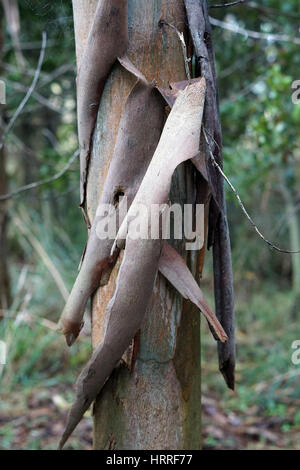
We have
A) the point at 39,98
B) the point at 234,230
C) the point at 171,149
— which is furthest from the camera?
the point at 234,230

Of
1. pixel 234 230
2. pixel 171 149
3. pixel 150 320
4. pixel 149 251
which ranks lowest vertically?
pixel 234 230

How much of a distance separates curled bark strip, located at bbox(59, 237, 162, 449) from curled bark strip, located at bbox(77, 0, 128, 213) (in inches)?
9.4

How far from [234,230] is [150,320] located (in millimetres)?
4037

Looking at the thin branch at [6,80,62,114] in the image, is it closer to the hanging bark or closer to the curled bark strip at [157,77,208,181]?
the hanging bark

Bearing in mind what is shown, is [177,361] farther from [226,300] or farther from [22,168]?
[22,168]

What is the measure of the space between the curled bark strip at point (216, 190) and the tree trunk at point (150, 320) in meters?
0.04

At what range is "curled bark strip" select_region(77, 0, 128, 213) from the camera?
2.86ft

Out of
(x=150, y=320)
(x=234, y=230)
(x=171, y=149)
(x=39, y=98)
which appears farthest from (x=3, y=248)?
(x=171, y=149)

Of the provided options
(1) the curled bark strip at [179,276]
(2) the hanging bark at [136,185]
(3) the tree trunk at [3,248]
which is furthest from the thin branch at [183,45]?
(3) the tree trunk at [3,248]

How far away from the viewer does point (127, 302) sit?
32.7 inches

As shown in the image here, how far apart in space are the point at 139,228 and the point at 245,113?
241 centimetres

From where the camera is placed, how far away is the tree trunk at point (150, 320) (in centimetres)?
91

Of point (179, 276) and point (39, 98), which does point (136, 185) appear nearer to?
point (179, 276)
